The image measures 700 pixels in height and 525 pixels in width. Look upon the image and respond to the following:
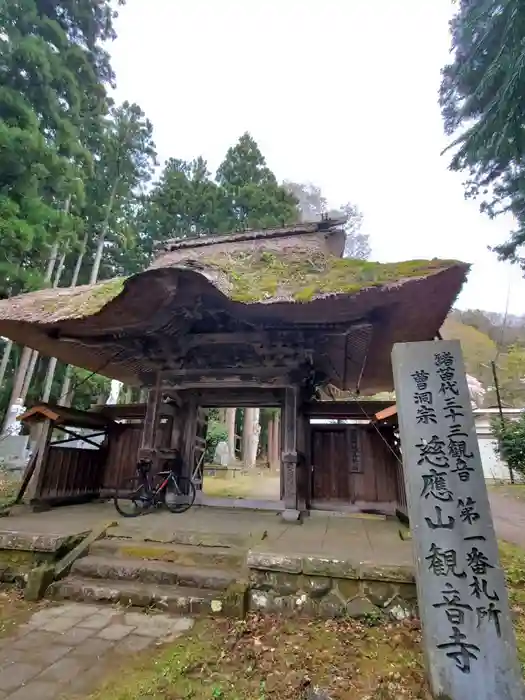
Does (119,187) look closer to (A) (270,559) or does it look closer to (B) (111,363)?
(B) (111,363)

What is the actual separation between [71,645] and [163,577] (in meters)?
1.06

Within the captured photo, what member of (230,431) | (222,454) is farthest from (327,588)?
(230,431)

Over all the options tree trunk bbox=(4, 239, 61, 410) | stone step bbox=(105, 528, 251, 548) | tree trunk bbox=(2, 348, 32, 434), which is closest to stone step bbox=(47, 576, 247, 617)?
stone step bbox=(105, 528, 251, 548)

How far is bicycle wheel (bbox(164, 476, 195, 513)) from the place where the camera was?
6.43 meters

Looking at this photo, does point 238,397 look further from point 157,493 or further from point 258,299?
point 258,299

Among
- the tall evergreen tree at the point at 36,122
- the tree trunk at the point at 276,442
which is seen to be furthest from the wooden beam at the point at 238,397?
the tree trunk at the point at 276,442

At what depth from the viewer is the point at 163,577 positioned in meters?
3.71

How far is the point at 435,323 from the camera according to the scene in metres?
5.27

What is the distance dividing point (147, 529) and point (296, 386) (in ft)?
9.99

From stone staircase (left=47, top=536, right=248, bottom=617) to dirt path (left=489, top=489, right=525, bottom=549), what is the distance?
15.6 feet

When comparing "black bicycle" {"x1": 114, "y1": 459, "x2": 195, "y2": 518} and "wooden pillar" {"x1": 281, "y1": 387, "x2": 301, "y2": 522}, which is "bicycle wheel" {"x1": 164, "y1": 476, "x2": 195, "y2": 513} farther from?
"wooden pillar" {"x1": 281, "y1": 387, "x2": 301, "y2": 522}

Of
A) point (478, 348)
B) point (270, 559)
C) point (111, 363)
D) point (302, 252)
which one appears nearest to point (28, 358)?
point (111, 363)

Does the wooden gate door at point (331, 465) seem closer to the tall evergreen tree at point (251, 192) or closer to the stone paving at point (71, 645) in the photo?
the stone paving at point (71, 645)

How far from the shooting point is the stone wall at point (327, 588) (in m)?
3.16
